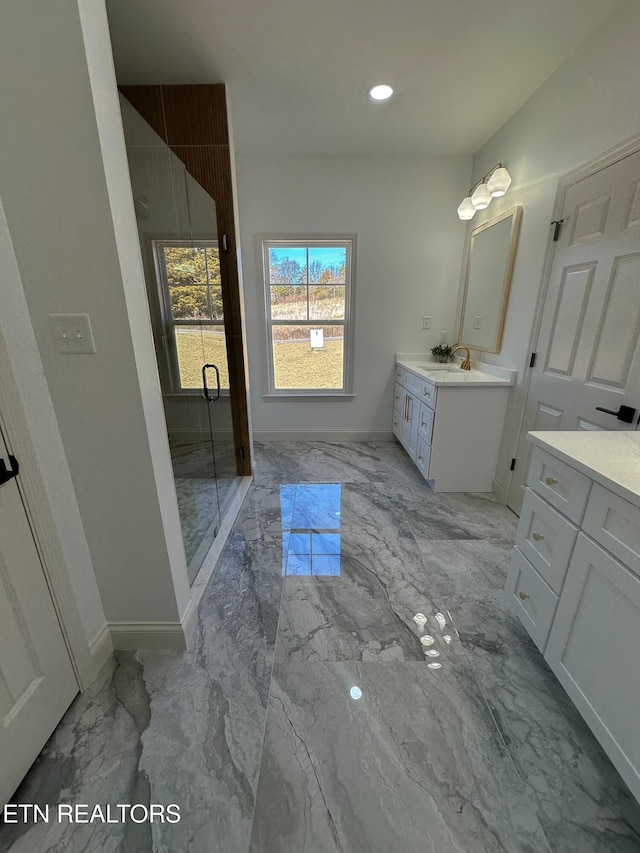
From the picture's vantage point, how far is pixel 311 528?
2.21 metres

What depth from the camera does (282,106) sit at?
227 centimetres

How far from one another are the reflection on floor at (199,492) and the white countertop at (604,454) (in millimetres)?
1515

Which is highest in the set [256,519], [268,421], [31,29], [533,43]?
[533,43]

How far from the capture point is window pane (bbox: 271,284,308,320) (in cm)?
336

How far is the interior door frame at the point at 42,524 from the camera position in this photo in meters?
0.93

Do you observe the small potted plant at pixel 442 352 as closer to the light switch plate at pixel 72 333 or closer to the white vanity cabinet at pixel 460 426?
the white vanity cabinet at pixel 460 426

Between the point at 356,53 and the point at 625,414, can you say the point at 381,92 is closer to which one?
the point at 356,53

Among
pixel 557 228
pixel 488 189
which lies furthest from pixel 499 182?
pixel 557 228

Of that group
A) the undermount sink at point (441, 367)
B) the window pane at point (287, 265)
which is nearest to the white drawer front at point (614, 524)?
the undermount sink at point (441, 367)

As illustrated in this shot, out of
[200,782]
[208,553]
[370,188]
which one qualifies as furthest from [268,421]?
[200,782]

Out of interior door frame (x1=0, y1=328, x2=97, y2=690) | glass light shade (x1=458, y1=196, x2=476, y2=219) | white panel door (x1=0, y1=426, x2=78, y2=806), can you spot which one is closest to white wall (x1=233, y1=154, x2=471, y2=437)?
glass light shade (x1=458, y1=196, x2=476, y2=219)

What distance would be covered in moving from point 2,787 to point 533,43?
3.68 meters

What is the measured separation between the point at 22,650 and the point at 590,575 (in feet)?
5.67

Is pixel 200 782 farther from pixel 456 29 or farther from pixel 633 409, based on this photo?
pixel 456 29
